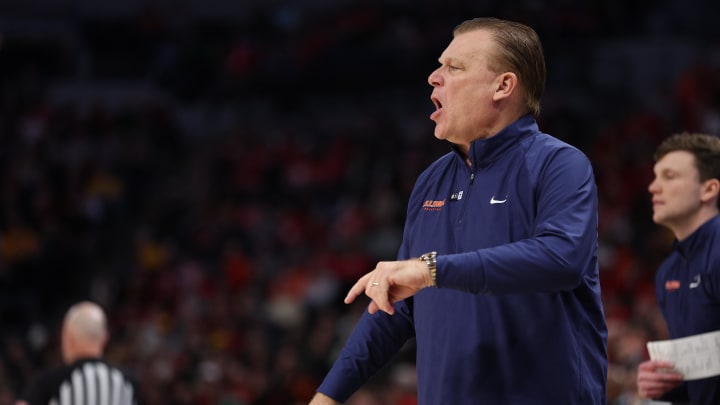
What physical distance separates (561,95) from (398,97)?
2740 mm

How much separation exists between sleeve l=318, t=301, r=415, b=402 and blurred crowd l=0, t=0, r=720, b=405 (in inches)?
201

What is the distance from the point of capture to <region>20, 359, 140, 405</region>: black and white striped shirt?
240 inches

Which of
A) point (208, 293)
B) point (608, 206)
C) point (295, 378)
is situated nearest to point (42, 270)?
point (208, 293)

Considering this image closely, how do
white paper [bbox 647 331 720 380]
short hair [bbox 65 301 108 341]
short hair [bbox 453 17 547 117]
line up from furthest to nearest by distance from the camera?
short hair [bbox 65 301 108 341], white paper [bbox 647 331 720 380], short hair [bbox 453 17 547 117]

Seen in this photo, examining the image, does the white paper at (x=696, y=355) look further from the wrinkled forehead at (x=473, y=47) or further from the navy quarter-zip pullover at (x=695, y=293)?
the wrinkled forehead at (x=473, y=47)

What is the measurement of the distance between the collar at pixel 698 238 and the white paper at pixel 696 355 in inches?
17.7

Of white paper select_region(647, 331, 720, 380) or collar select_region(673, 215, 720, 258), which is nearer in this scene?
white paper select_region(647, 331, 720, 380)

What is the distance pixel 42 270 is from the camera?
557 inches

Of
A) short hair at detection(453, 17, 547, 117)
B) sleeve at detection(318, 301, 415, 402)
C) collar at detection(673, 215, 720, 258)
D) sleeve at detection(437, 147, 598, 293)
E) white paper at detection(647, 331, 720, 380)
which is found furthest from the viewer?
collar at detection(673, 215, 720, 258)

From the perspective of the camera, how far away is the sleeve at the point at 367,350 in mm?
3193

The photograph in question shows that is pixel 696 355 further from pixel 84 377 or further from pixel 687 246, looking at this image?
pixel 84 377

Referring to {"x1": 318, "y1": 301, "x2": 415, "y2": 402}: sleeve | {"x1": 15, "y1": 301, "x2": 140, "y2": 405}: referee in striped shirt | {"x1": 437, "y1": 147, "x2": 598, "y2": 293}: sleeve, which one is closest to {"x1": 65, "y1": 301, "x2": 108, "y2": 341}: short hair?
{"x1": 15, "y1": 301, "x2": 140, "y2": 405}: referee in striped shirt

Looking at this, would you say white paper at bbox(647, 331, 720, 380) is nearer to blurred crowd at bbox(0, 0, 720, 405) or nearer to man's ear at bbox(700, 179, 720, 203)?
man's ear at bbox(700, 179, 720, 203)

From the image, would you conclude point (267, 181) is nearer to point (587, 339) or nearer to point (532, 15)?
point (532, 15)
